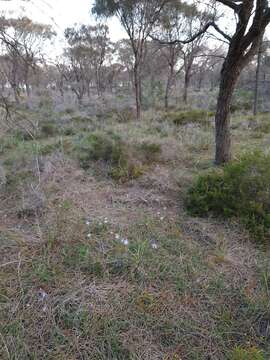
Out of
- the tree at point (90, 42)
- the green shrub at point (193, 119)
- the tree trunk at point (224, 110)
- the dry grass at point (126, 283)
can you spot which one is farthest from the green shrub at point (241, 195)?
the tree at point (90, 42)

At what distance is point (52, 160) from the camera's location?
161 inches

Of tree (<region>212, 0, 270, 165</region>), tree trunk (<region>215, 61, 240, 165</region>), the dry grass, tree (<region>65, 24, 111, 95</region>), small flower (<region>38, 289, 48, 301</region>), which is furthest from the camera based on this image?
tree (<region>65, 24, 111, 95</region>)

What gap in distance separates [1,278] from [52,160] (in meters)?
2.62

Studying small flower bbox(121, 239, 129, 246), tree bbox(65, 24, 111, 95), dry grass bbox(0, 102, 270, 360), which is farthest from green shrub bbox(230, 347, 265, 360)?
tree bbox(65, 24, 111, 95)

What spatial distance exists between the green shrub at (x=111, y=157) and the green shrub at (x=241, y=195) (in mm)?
1236

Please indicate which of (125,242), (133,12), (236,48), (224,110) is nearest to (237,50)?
(236,48)

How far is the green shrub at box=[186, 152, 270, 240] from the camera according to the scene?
94.1 inches

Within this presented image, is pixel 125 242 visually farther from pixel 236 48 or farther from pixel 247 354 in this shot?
pixel 236 48

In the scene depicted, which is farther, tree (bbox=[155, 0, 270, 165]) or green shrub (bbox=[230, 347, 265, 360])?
tree (bbox=[155, 0, 270, 165])

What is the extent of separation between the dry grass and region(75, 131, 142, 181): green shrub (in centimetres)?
79

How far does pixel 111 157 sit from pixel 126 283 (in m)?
2.70

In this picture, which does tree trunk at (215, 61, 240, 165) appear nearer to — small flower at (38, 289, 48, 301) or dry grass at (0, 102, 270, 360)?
dry grass at (0, 102, 270, 360)

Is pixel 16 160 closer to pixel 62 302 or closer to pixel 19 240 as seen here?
pixel 19 240

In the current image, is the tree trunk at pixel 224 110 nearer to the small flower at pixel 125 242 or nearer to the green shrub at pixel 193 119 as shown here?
the small flower at pixel 125 242
